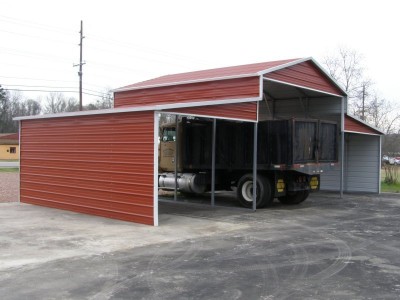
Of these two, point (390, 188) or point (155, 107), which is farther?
point (390, 188)

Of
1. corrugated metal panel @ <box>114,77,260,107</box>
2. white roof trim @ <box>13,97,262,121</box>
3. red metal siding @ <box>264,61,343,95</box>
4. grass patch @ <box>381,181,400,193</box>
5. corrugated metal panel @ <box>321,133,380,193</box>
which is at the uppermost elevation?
red metal siding @ <box>264,61,343,95</box>

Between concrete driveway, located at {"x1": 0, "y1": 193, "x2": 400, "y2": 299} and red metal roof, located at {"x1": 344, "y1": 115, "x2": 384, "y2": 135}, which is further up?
red metal roof, located at {"x1": 344, "y1": 115, "x2": 384, "y2": 135}

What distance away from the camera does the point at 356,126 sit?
61.6ft

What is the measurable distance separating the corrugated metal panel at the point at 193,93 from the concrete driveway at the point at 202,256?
363cm

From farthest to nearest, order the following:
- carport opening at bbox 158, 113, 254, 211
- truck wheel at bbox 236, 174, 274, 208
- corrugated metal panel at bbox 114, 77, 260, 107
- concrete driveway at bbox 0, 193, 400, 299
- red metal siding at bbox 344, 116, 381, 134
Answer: red metal siding at bbox 344, 116, 381, 134
carport opening at bbox 158, 113, 254, 211
truck wheel at bbox 236, 174, 274, 208
corrugated metal panel at bbox 114, 77, 260, 107
concrete driveway at bbox 0, 193, 400, 299

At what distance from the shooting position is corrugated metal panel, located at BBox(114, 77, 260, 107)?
13.9 m

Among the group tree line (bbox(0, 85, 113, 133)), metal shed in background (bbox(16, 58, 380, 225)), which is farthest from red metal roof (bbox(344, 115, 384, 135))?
tree line (bbox(0, 85, 113, 133))

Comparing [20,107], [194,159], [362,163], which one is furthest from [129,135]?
[20,107]

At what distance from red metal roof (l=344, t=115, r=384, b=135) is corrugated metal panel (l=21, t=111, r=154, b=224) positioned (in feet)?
31.1

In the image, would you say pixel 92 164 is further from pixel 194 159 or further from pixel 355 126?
pixel 355 126

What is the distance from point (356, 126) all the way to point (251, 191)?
6.20 meters

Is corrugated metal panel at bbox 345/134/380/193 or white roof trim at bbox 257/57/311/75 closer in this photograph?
white roof trim at bbox 257/57/311/75

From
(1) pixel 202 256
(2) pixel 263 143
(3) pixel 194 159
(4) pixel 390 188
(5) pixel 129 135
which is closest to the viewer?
(1) pixel 202 256

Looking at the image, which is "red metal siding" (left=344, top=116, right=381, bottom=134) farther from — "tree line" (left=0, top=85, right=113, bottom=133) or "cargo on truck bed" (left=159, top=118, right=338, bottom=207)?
"tree line" (left=0, top=85, right=113, bottom=133)
